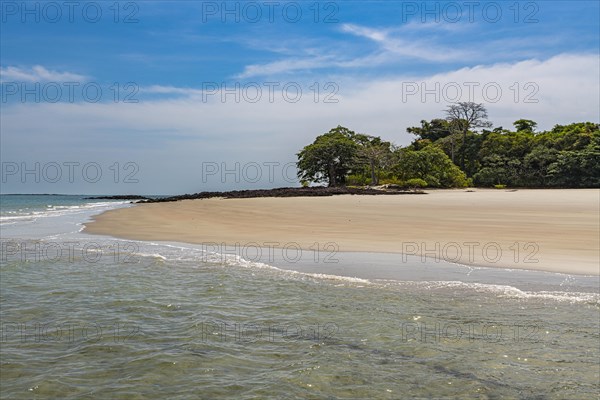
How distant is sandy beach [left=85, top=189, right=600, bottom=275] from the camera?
946cm

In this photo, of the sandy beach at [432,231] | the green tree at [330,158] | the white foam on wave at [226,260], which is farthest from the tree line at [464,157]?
the white foam on wave at [226,260]

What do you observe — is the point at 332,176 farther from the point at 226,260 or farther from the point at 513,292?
the point at 513,292

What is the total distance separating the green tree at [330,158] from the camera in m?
49.2

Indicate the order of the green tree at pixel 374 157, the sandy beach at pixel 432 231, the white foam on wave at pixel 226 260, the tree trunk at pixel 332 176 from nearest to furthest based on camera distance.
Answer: the white foam on wave at pixel 226 260, the sandy beach at pixel 432 231, the green tree at pixel 374 157, the tree trunk at pixel 332 176

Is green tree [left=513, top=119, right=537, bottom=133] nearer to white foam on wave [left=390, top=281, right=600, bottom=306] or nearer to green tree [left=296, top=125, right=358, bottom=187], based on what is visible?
green tree [left=296, top=125, right=358, bottom=187]

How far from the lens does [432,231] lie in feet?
41.8

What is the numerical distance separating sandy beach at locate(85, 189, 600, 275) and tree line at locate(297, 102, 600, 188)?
19412 mm

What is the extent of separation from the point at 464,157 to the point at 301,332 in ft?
154

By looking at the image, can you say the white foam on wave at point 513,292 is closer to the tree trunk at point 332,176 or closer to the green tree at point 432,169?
the green tree at point 432,169

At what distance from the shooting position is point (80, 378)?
166 inches

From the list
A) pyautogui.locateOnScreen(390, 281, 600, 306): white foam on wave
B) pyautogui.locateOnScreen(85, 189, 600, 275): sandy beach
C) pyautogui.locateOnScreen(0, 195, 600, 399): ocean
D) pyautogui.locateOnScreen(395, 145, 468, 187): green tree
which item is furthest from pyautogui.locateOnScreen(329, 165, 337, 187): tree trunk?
pyautogui.locateOnScreen(390, 281, 600, 306): white foam on wave

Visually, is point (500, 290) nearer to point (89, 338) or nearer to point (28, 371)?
point (89, 338)

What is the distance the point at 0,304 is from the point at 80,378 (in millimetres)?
3489

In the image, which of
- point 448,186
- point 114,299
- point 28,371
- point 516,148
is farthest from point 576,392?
point 516,148
